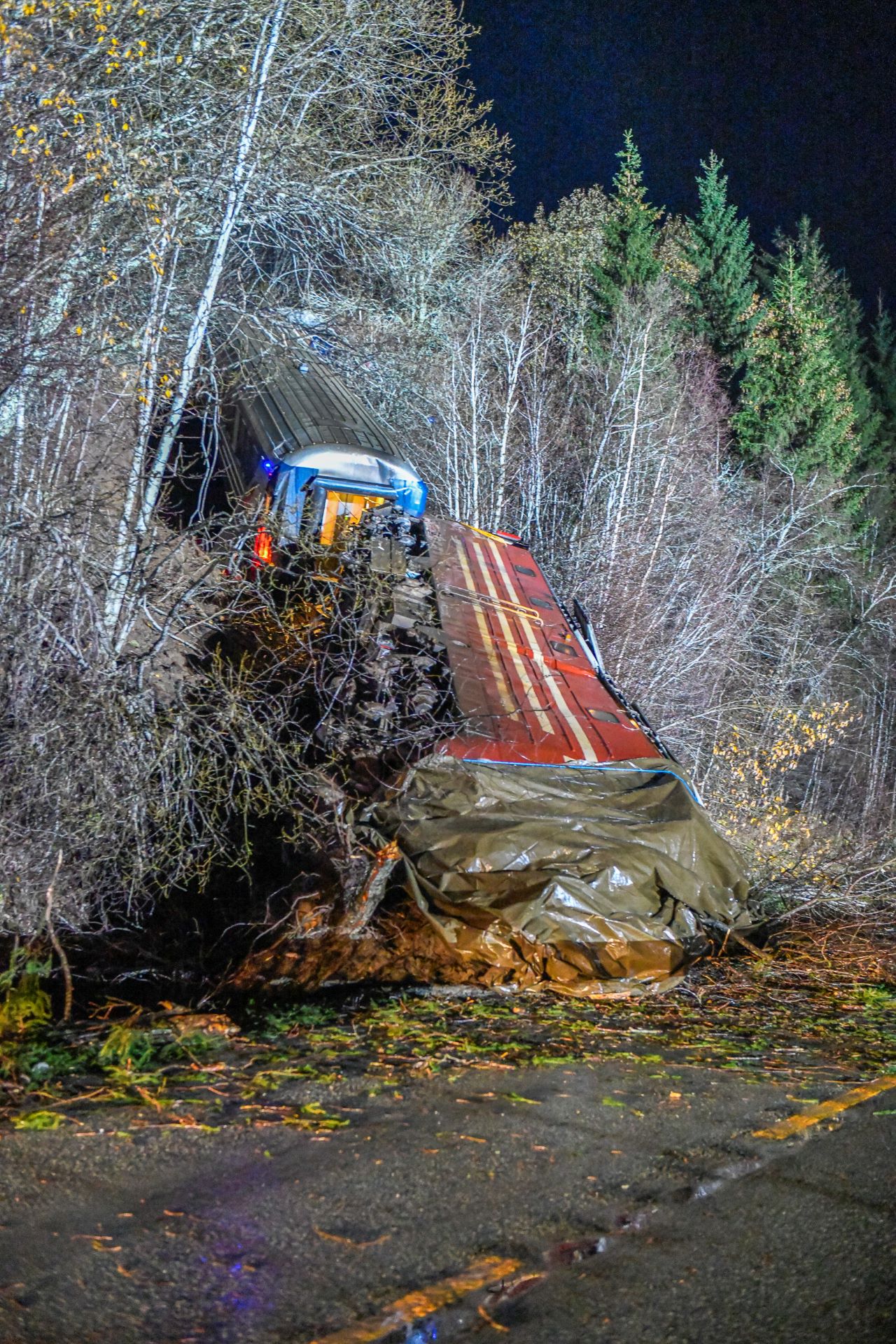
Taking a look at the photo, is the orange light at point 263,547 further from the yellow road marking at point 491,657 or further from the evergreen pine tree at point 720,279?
the evergreen pine tree at point 720,279

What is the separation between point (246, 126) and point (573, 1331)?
891 centimetres

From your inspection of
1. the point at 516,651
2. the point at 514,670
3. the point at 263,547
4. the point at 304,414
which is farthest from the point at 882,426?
the point at 263,547

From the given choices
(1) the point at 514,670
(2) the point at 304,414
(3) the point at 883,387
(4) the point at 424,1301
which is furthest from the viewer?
(3) the point at 883,387

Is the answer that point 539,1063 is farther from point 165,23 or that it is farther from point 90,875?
point 165,23

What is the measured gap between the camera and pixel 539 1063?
480cm

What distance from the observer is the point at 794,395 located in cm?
2806

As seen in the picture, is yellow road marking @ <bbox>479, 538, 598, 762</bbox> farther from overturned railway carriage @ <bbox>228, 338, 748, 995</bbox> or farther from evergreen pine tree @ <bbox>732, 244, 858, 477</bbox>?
evergreen pine tree @ <bbox>732, 244, 858, 477</bbox>

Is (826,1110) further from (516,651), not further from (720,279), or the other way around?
(720,279)

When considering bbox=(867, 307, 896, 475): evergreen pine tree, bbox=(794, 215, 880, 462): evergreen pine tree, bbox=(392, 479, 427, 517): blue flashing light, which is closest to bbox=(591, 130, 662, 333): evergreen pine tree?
bbox=(794, 215, 880, 462): evergreen pine tree

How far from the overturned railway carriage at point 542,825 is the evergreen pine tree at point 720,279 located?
73.2 ft

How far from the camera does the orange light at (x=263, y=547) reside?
7.25 metres

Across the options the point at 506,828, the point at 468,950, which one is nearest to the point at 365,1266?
the point at 468,950

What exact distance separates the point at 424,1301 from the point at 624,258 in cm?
2764

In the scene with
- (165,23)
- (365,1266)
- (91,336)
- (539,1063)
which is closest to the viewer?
(365,1266)
